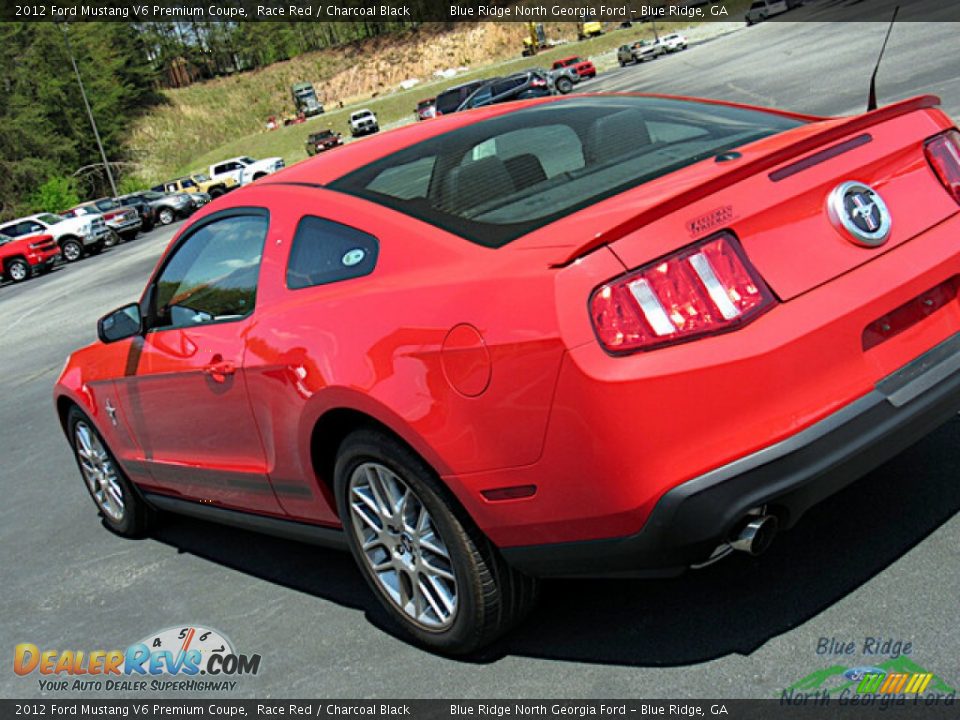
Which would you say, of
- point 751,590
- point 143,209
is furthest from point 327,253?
point 143,209

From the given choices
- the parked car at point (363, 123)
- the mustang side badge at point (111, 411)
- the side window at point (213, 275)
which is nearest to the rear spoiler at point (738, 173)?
the side window at point (213, 275)

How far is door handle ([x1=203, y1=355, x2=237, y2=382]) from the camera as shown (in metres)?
4.15

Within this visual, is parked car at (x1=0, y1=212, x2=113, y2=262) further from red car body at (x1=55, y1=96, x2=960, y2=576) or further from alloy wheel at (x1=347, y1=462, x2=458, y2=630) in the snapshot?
red car body at (x1=55, y1=96, x2=960, y2=576)

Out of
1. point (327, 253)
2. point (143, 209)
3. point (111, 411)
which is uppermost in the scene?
point (327, 253)

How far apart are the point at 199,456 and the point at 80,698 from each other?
1060 mm

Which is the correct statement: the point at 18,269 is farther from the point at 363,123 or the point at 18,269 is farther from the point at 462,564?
the point at 363,123

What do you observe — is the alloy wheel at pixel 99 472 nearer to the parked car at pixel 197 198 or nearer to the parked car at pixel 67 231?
the parked car at pixel 67 231

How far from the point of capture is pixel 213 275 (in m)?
4.48

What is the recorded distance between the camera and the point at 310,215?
3893mm

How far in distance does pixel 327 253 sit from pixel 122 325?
1.67 metres

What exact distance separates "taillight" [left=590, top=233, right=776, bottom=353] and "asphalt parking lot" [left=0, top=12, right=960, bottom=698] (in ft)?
3.26

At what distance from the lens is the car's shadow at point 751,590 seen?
3385 millimetres

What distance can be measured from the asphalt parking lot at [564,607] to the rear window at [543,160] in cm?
132
